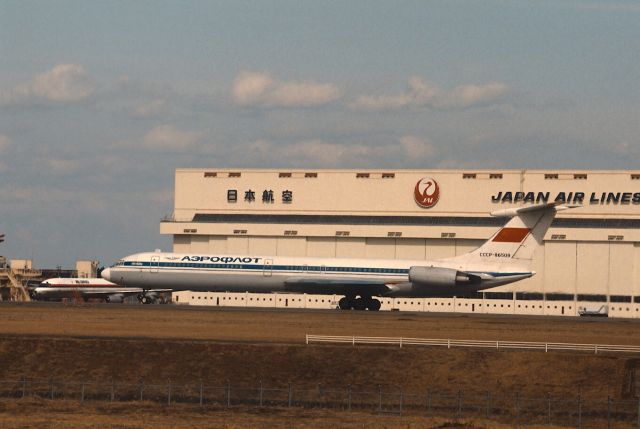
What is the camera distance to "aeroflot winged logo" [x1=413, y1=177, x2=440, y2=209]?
10181cm

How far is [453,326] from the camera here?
207ft

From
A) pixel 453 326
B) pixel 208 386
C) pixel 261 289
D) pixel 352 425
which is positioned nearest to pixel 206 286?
pixel 261 289

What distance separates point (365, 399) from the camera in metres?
40.9

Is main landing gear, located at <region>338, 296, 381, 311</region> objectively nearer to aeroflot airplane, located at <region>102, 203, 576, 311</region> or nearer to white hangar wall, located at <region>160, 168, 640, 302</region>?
aeroflot airplane, located at <region>102, 203, 576, 311</region>

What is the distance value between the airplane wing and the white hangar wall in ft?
69.1

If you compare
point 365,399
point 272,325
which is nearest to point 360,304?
point 272,325

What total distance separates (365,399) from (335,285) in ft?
129

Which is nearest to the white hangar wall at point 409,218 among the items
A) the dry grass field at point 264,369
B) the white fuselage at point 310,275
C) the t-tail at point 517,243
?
the t-tail at point 517,243

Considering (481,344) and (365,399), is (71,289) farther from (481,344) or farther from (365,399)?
(365,399)

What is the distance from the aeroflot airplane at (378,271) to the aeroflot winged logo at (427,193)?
808 inches

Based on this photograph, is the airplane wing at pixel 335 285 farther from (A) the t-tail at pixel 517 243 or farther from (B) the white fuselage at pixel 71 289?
(B) the white fuselage at pixel 71 289

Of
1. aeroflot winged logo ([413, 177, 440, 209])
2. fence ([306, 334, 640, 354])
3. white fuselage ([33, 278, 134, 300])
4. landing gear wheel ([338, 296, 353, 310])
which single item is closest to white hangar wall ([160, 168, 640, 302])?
Result: aeroflot winged logo ([413, 177, 440, 209])

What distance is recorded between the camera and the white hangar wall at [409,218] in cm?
9819

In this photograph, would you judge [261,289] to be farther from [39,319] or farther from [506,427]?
[506,427]
